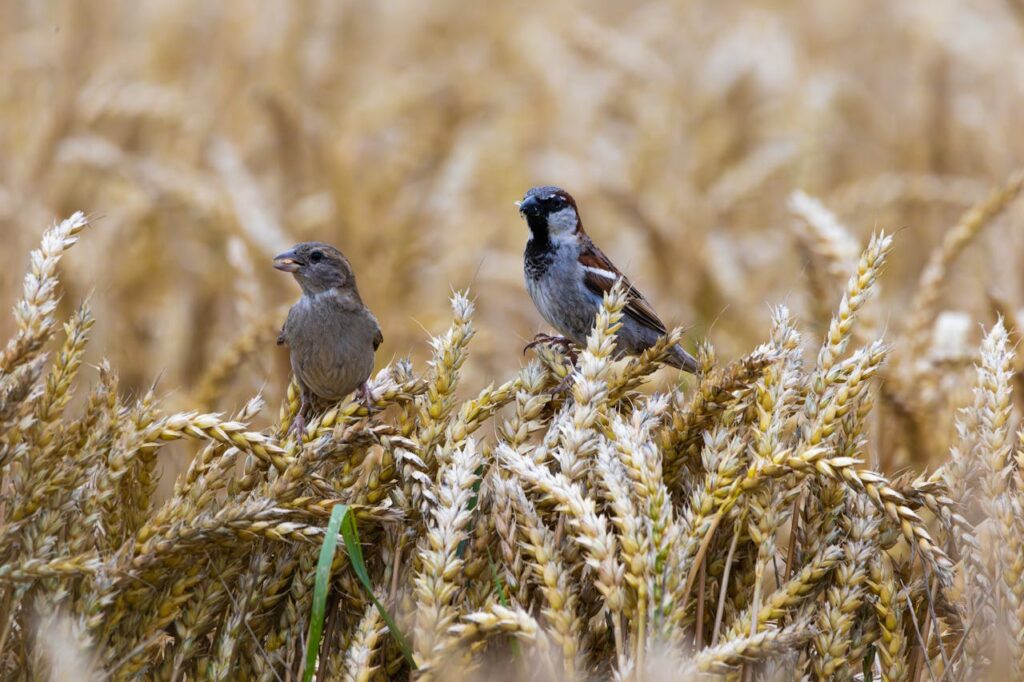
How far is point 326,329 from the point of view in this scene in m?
3.01

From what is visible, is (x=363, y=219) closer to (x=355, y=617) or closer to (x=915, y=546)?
→ (x=355, y=617)

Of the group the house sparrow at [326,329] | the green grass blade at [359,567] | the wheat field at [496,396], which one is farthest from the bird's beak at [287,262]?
the green grass blade at [359,567]

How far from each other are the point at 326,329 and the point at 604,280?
915 millimetres

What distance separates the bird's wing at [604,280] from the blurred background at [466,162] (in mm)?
309

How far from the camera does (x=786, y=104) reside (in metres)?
8.27

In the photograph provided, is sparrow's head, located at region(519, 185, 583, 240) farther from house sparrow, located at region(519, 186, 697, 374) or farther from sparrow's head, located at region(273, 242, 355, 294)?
sparrow's head, located at region(273, 242, 355, 294)

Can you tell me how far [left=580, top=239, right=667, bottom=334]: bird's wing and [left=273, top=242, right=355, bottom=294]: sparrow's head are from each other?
0.78 metres

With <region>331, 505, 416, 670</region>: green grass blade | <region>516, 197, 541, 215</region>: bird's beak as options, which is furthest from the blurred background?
<region>331, 505, 416, 670</region>: green grass blade

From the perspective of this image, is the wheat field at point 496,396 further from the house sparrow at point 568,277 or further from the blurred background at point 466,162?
→ the house sparrow at point 568,277

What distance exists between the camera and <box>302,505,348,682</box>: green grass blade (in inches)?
80.9

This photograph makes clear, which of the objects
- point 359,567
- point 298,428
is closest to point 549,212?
point 298,428

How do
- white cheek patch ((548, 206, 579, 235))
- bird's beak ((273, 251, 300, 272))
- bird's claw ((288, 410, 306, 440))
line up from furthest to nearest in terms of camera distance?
white cheek patch ((548, 206, 579, 235)) < bird's beak ((273, 251, 300, 272)) < bird's claw ((288, 410, 306, 440))

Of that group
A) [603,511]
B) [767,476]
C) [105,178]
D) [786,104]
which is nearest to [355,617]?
[603,511]

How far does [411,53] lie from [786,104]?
12.6 ft
